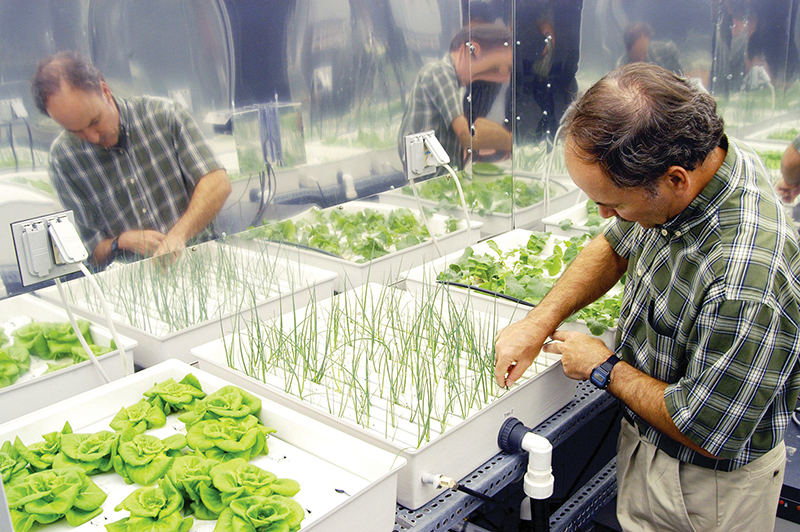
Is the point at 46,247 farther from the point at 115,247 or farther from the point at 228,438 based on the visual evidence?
the point at 228,438

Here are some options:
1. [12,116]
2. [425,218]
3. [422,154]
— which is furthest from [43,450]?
[422,154]

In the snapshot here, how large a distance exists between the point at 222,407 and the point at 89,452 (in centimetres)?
24

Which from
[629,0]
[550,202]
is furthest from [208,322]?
[629,0]

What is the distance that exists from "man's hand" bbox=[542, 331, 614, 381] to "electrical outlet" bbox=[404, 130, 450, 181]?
39.4 inches

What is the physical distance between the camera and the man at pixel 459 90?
2.38 meters

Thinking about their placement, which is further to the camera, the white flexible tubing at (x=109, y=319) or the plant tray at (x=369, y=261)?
the plant tray at (x=369, y=261)

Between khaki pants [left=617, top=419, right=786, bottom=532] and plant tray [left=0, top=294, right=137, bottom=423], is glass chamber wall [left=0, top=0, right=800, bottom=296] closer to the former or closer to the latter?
plant tray [left=0, top=294, right=137, bottom=423]

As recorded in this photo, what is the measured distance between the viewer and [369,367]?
5.25ft

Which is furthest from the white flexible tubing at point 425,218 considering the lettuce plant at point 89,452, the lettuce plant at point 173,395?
the lettuce plant at point 89,452

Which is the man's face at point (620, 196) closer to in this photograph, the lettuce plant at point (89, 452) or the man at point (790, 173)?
the lettuce plant at point (89, 452)

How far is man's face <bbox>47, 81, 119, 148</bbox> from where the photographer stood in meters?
1.52

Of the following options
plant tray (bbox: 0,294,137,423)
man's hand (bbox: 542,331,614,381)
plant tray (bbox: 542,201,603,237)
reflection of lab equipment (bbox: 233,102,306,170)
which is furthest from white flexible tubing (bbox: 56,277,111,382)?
plant tray (bbox: 542,201,603,237)

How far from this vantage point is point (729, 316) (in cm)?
117

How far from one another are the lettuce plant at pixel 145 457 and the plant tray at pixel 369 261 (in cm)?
84
